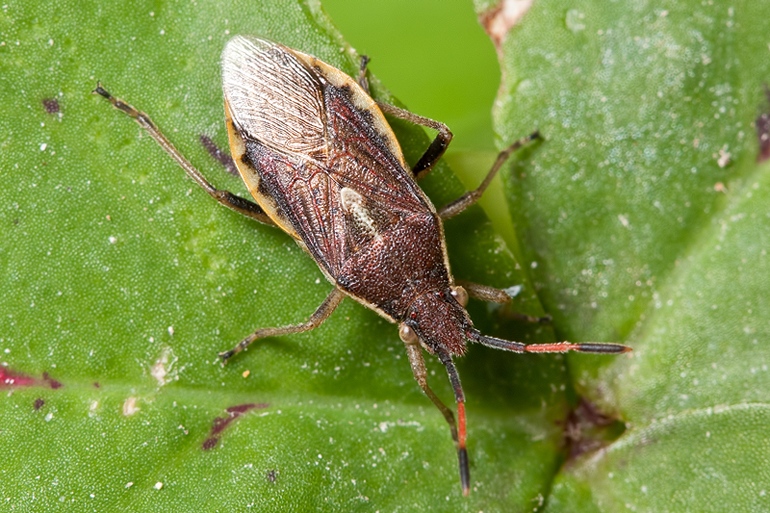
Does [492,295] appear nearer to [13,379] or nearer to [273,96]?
[273,96]

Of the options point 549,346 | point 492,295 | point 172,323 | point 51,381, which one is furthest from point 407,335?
point 51,381

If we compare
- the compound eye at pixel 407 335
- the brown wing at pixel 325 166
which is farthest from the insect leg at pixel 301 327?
the compound eye at pixel 407 335

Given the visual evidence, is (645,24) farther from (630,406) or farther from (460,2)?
(630,406)

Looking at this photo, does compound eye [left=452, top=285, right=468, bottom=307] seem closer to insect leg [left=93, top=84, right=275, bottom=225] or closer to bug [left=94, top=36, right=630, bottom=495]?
bug [left=94, top=36, right=630, bottom=495]

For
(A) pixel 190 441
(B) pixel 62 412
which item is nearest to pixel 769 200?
(A) pixel 190 441

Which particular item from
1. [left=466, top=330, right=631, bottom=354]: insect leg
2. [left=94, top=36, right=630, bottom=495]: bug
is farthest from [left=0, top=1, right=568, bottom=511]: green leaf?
[left=466, top=330, right=631, bottom=354]: insect leg

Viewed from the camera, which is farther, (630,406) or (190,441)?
(630,406)

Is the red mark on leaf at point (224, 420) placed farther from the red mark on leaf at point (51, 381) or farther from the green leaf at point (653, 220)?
the green leaf at point (653, 220)

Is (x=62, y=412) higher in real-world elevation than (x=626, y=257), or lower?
lower
